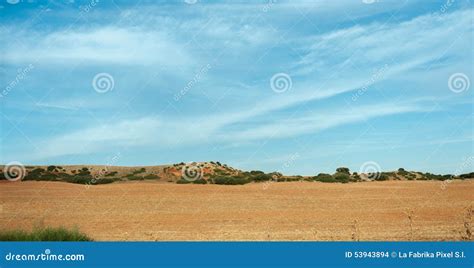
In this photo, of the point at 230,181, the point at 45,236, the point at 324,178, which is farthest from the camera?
the point at 324,178

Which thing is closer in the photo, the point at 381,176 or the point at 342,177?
the point at 342,177

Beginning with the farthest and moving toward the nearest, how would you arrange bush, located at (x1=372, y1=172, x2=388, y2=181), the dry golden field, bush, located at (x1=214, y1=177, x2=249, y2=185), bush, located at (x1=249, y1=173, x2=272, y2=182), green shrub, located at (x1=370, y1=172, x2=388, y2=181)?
green shrub, located at (x1=370, y1=172, x2=388, y2=181), bush, located at (x1=372, y1=172, x2=388, y2=181), bush, located at (x1=249, y1=173, x2=272, y2=182), bush, located at (x1=214, y1=177, x2=249, y2=185), the dry golden field

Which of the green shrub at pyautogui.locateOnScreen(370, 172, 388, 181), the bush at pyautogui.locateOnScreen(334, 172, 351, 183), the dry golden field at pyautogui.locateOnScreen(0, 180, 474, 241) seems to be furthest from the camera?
the green shrub at pyautogui.locateOnScreen(370, 172, 388, 181)

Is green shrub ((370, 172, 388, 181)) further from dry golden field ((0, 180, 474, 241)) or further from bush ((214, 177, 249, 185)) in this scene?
dry golden field ((0, 180, 474, 241))

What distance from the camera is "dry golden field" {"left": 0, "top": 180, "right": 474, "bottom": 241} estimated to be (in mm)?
19766

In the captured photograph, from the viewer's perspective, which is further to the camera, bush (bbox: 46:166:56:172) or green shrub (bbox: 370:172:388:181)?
bush (bbox: 46:166:56:172)

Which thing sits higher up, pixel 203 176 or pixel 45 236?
pixel 203 176

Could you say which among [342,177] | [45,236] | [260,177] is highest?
[342,177]

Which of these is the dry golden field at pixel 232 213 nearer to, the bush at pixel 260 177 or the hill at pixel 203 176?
the hill at pixel 203 176

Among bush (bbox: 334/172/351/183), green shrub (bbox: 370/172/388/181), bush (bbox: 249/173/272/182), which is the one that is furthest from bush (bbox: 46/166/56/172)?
green shrub (bbox: 370/172/388/181)

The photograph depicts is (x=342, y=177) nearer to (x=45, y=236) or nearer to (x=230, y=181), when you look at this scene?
(x=230, y=181)

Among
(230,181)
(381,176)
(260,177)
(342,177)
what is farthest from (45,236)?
(381,176)

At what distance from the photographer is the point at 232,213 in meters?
27.9
